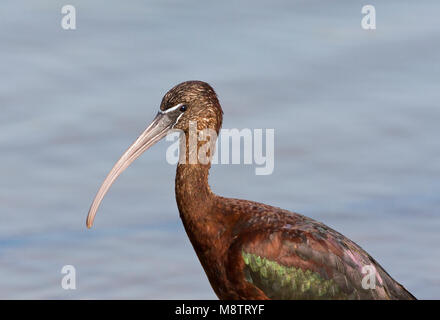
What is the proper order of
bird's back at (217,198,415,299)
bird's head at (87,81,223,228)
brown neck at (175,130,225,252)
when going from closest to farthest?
bird's back at (217,198,415,299) < brown neck at (175,130,225,252) < bird's head at (87,81,223,228)

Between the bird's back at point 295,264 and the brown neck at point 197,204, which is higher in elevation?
the brown neck at point 197,204

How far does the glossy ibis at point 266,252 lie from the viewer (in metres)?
17.4

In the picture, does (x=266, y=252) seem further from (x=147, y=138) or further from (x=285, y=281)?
(x=147, y=138)

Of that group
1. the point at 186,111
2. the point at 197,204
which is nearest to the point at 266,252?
the point at 197,204

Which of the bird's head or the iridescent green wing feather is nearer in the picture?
the iridescent green wing feather

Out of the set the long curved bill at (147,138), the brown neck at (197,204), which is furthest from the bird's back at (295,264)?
the long curved bill at (147,138)

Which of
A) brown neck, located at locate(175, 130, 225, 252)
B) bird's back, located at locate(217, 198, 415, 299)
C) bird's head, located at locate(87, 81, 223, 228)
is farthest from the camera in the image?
bird's head, located at locate(87, 81, 223, 228)

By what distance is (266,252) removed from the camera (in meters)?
17.4

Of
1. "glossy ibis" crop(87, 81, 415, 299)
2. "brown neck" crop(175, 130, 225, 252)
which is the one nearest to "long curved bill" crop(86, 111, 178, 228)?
"glossy ibis" crop(87, 81, 415, 299)

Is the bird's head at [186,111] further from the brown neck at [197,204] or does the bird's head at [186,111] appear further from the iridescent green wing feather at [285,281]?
the iridescent green wing feather at [285,281]

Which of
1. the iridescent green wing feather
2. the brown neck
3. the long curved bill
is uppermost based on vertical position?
the long curved bill

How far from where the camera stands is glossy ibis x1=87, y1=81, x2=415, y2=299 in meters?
17.4

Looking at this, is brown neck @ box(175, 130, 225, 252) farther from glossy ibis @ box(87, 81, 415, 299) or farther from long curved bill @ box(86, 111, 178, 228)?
long curved bill @ box(86, 111, 178, 228)

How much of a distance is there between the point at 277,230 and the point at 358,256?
1036mm
